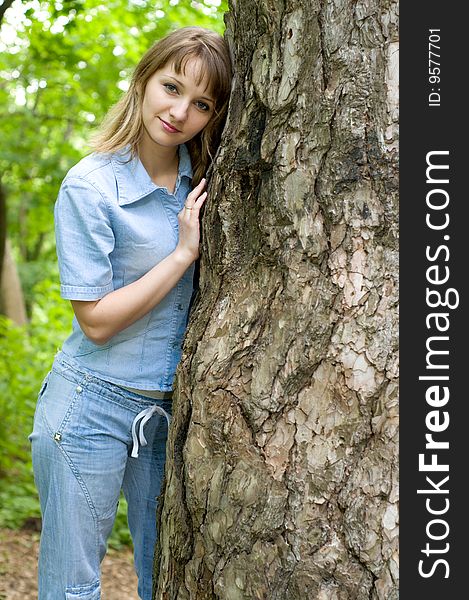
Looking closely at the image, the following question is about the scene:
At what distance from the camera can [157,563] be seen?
2.18 m

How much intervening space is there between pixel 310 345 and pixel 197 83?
0.83 meters

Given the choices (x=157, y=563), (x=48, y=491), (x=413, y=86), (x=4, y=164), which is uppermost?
(x=4, y=164)

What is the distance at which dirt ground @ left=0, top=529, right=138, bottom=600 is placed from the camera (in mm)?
4328

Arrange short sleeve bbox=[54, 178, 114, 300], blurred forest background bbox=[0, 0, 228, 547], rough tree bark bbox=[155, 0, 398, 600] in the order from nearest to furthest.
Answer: rough tree bark bbox=[155, 0, 398, 600]
short sleeve bbox=[54, 178, 114, 300]
blurred forest background bbox=[0, 0, 228, 547]

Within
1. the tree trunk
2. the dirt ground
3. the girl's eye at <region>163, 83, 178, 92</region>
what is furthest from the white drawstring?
the tree trunk

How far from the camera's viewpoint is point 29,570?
4.61 m

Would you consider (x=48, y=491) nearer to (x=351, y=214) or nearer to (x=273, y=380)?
(x=273, y=380)

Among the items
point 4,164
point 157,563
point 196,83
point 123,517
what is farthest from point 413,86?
point 4,164

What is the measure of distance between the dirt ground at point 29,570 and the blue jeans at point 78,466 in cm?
217

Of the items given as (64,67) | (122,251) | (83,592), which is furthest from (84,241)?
(64,67)

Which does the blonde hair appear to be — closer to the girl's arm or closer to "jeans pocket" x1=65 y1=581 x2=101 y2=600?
the girl's arm

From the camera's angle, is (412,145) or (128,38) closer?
(412,145)

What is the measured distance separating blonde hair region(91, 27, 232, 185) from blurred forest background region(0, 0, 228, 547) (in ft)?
7.31

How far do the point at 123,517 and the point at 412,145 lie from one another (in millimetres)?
4345
